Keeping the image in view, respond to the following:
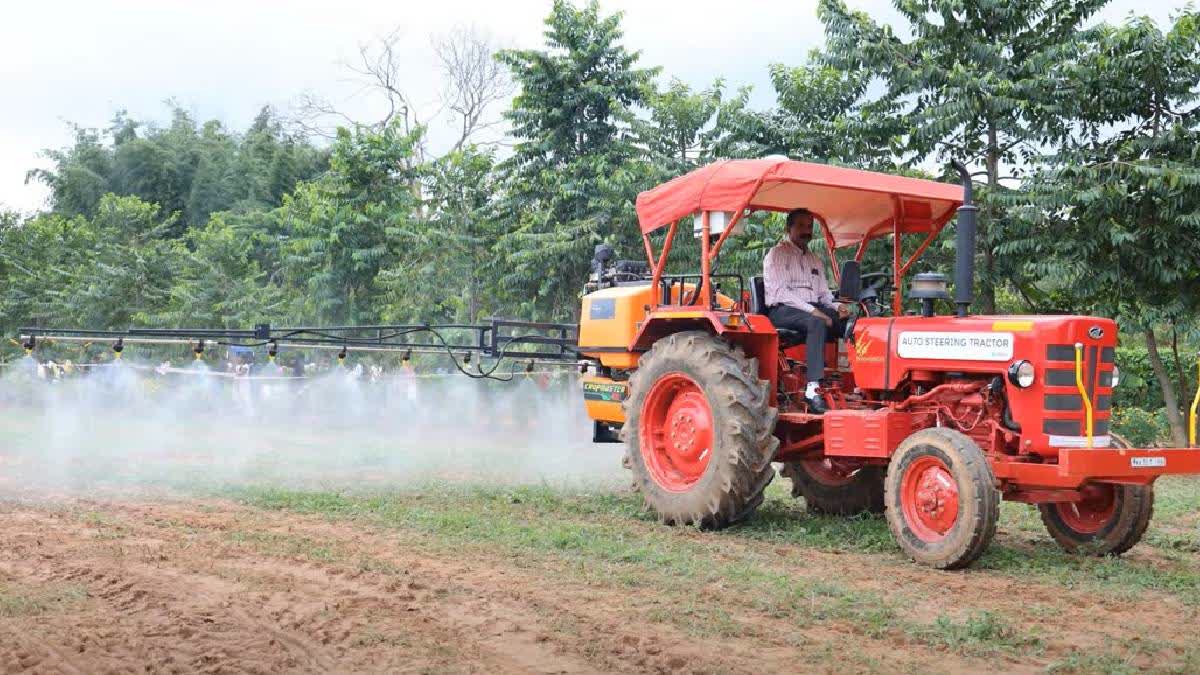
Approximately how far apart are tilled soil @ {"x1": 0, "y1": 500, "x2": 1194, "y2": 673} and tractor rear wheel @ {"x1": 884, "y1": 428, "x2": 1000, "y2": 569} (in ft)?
0.67

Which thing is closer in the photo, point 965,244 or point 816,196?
point 965,244

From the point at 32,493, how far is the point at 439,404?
766 cm

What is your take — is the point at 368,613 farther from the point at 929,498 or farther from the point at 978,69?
the point at 978,69

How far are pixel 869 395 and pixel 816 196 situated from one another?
160cm

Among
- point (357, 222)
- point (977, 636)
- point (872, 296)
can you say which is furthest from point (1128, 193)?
point (357, 222)

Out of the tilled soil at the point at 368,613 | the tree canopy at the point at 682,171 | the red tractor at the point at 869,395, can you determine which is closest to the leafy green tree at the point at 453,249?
the tree canopy at the point at 682,171

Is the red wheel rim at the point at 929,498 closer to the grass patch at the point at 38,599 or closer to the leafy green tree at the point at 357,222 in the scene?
the grass patch at the point at 38,599

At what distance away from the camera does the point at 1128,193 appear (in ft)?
41.7

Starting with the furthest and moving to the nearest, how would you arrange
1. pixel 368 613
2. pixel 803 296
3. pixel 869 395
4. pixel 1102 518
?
pixel 803 296 < pixel 869 395 < pixel 1102 518 < pixel 368 613

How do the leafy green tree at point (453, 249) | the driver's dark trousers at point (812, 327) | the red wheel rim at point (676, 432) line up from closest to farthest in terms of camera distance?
1. the driver's dark trousers at point (812, 327)
2. the red wheel rim at point (676, 432)
3. the leafy green tree at point (453, 249)

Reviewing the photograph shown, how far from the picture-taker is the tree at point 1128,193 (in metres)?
12.5

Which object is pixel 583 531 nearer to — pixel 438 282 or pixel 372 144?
pixel 438 282

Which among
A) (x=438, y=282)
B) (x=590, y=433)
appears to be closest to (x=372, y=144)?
(x=438, y=282)

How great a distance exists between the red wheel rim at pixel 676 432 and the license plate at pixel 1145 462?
277 cm
